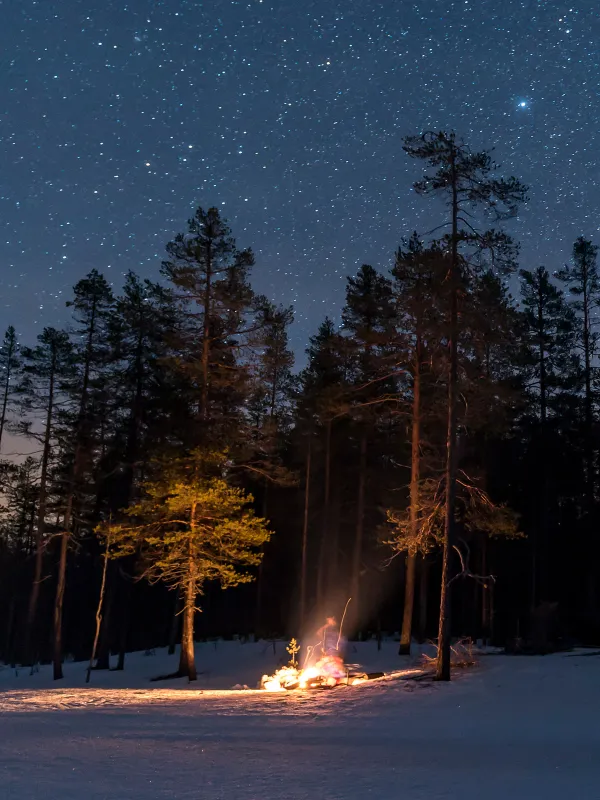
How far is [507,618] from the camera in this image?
1608 inches

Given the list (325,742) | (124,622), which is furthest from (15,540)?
(325,742)

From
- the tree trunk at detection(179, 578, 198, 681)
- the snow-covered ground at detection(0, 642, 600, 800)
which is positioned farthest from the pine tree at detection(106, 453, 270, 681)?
the snow-covered ground at detection(0, 642, 600, 800)

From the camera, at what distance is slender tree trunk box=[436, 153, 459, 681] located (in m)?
16.7

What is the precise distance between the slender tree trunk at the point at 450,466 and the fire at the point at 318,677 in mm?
2378

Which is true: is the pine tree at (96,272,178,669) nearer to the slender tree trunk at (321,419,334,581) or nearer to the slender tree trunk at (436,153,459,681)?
the slender tree trunk at (321,419,334,581)

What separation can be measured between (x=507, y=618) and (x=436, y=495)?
25.4 metres

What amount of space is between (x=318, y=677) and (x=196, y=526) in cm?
600

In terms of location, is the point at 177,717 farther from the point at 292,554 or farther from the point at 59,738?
the point at 292,554

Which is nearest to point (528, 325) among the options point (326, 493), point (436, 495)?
point (326, 493)

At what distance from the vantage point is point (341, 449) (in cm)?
3791

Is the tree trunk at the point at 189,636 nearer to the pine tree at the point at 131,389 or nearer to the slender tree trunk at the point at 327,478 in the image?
the pine tree at the point at 131,389

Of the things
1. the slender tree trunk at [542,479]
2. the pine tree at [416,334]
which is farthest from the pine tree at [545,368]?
the pine tree at [416,334]

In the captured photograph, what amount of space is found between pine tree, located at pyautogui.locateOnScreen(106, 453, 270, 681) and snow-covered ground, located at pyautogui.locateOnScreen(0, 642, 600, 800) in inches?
Result: 162

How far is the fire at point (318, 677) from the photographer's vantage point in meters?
17.5
